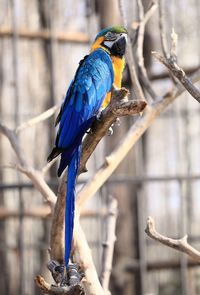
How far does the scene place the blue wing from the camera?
5.91 feet

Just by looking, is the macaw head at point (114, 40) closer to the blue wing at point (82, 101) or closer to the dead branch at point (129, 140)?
the blue wing at point (82, 101)

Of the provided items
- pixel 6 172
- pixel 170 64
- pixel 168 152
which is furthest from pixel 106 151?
→ pixel 170 64

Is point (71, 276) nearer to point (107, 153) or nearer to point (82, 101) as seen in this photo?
point (82, 101)

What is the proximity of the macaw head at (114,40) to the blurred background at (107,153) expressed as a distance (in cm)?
182

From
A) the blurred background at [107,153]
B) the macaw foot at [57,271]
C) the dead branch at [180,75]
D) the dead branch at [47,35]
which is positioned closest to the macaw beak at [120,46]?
the dead branch at [180,75]

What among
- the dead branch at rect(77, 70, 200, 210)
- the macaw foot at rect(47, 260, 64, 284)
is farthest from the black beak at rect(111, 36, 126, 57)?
the macaw foot at rect(47, 260, 64, 284)

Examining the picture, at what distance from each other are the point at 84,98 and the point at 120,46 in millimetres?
286

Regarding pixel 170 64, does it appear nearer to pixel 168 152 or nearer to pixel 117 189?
pixel 117 189

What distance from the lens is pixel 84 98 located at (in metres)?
1.92

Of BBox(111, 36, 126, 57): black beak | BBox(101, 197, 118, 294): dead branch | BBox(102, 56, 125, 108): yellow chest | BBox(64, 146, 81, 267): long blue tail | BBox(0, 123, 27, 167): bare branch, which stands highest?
BBox(111, 36, 126, 57): black beak

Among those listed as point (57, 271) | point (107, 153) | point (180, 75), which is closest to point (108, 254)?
point (57, 271)

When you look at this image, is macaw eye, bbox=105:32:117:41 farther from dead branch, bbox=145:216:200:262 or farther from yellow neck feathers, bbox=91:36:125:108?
dead branch, bbox=145:216:200:262

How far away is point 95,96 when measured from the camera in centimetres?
194

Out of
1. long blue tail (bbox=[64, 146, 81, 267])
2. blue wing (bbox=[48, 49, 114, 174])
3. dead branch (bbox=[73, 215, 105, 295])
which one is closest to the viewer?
long blue tail (bbox=[64, 146, 81, 267])
